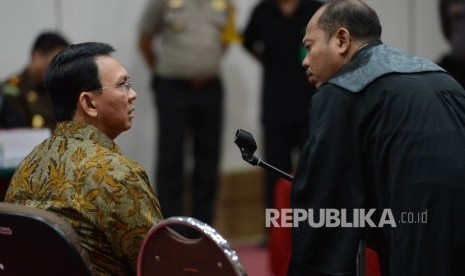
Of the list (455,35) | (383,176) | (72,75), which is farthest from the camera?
(455,35)

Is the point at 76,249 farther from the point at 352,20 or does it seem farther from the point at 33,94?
the point at 33,94

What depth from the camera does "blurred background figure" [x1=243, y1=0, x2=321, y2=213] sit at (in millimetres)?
5203

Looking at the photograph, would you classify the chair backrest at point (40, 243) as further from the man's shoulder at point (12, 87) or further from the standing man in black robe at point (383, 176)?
the man's shoulder at point (12, 87)

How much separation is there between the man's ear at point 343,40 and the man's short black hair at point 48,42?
2632 mm

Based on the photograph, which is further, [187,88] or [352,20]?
[187,88]

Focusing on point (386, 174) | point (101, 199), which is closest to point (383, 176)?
point (386, 174)

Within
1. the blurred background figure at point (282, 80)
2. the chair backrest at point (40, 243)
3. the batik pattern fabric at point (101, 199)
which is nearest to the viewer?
the chair backrest at point (40, 243)

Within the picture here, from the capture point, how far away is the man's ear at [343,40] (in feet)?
7.81

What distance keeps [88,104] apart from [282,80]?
9.40 feet

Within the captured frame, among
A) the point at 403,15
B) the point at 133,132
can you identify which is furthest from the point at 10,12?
the point at 403,15

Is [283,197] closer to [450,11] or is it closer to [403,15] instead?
[450,11]

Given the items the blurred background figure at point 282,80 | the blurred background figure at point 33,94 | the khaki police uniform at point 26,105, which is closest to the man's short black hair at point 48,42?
the blurred background figure at point 33,94

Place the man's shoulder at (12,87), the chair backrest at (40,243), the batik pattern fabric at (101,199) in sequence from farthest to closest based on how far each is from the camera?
the man's shoulder at (12,87) → the batik pattern fabric at (101,199) → the chair backrest at (40,243)

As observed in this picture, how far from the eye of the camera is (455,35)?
4.90m
